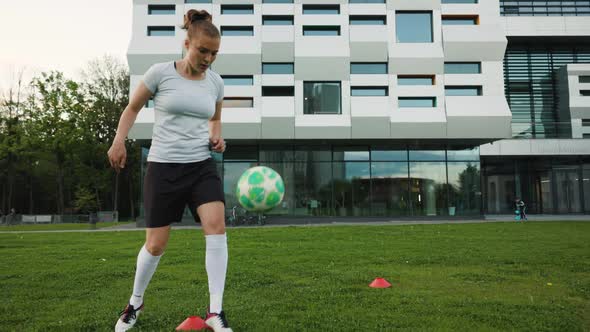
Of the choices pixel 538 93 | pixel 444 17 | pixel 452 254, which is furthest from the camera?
pixel 538 93

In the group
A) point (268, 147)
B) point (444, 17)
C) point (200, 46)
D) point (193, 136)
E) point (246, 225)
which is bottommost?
point (246, 225)

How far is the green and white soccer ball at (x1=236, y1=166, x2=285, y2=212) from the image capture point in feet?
20.0

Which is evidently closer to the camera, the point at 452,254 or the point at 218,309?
the point at 218,309

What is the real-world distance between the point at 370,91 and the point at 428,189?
765cm

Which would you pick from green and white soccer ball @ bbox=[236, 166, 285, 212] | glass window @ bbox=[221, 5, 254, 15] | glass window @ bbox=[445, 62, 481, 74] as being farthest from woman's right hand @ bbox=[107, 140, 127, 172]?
glass window @ bbox=[445, 62, 481, 74]

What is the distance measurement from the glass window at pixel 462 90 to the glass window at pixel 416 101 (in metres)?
1.08

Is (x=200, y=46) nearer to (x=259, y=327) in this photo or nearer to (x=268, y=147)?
(x=259, y=327)

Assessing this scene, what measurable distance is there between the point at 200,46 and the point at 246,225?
22.9 meters

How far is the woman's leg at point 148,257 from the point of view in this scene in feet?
12.7

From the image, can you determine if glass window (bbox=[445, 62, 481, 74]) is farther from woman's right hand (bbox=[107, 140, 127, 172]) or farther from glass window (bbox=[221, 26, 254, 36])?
woman's right hand (bbox=[107, 140, 127, 172])

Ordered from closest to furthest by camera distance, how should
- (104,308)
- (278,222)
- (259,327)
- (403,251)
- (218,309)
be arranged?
(218,309) < (259,327) < (104,308) < (403,251) < (278,222)

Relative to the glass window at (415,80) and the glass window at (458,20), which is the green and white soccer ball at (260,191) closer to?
the glass window at (415,80)

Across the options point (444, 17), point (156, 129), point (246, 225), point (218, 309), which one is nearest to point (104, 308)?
point (218, 309)

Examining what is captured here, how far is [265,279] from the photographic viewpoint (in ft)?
20.9
